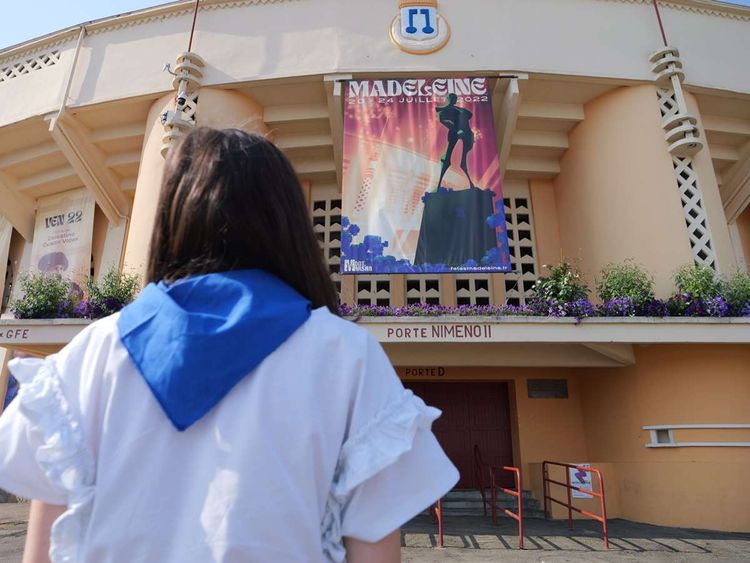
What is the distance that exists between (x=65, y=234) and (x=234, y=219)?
13.4 metres

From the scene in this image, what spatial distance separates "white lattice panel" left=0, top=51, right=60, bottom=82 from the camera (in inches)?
458

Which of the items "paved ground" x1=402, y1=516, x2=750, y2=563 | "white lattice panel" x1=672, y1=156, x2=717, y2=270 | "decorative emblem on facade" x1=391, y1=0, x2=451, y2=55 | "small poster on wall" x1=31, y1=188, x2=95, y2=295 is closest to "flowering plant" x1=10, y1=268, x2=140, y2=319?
"small poster on wall" x1=31, y1=188, x2=95, y2=295

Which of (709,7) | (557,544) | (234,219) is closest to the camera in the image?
(234,219)

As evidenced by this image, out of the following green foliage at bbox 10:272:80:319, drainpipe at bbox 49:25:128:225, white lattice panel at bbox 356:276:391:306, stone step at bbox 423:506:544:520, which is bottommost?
→ stone step at bbox 423:506:544:520

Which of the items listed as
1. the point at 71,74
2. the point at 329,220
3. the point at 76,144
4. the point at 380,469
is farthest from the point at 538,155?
the point at 380,469

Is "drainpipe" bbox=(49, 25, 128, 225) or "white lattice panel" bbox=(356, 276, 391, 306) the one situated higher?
"drainpipe" bbox=(49, 25, 128, 225)

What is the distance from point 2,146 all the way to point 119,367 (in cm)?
1439

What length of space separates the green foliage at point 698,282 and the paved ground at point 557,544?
3489 mm

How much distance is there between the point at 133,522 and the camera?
869mm

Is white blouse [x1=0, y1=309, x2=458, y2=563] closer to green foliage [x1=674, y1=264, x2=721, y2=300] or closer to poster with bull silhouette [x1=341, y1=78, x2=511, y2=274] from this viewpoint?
poster with bull silhouette [x1=341, y1=78, x2=511, y2=274]

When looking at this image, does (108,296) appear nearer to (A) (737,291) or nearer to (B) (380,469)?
(B) (380,469)

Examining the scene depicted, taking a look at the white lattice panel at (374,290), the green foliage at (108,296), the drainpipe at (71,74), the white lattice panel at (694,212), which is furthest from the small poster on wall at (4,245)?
the white lattice panel at (694,212)

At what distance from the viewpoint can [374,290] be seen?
1096 centimetres

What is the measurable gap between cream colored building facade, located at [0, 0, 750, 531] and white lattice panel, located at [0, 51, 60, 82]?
104 mm
